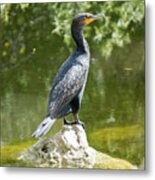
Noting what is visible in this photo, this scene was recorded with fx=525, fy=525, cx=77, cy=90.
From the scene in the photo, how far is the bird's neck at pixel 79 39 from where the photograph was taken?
2766mm

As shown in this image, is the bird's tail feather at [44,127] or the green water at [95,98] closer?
the green water at [95,98]

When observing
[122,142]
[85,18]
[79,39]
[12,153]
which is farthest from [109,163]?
[85,18]

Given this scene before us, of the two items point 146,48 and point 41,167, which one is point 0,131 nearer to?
point 41,167

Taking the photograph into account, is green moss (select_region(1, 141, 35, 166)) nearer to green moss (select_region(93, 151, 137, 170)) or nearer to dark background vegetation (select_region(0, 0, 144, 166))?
dark background vegetation (select_region(0, 0, 144, 166))

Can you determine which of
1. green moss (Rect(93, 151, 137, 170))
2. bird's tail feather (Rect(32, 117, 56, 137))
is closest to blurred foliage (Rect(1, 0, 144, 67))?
bird's tail feather (Rect(32, 117, 56, 137))

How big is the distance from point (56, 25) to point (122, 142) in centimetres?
71

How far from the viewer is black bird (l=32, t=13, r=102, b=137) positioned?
2760 mm

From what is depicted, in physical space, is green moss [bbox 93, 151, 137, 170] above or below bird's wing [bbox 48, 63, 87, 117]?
below

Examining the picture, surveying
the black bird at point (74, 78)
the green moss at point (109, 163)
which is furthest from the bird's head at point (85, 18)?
the green moss at point (109, 163)

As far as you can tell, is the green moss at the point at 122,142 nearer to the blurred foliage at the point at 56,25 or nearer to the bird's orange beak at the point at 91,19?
the blurred foliage at the point at 56,25

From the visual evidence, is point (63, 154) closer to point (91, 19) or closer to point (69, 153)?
point (69, 153)

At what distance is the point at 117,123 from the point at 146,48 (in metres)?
0.41

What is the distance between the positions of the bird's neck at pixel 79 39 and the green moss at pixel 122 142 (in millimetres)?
441

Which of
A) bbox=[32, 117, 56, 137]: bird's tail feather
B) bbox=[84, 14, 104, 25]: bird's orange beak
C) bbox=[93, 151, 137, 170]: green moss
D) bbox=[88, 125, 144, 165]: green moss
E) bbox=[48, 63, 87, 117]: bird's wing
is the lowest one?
bbox=[93, 151, 137, 170]: green moss
